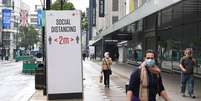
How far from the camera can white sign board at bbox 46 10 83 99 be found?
57.6 ft

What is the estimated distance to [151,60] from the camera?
8094 millimetres

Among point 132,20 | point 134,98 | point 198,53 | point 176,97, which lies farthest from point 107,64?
point 134,98

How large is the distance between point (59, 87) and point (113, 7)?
82.3 metres

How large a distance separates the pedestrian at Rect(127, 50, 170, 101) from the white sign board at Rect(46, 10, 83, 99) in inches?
365

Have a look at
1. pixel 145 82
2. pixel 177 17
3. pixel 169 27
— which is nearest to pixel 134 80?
pixel 145 82

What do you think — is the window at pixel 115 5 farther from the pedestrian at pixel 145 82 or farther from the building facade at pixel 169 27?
the pedestrian at pixel 145 82

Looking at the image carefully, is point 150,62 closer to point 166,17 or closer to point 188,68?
point 188,68

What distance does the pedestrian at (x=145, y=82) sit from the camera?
824 cm

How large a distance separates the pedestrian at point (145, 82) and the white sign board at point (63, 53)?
928 cm

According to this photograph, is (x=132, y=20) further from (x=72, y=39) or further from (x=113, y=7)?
(x=113, y=7)

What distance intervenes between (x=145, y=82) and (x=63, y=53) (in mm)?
9619

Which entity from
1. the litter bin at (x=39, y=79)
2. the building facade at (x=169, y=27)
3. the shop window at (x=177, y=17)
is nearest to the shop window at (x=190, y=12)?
the building facade at (x=169, y=27)

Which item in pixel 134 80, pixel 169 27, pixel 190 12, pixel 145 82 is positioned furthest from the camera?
pixel 169 27

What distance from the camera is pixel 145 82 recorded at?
8.30 meters
